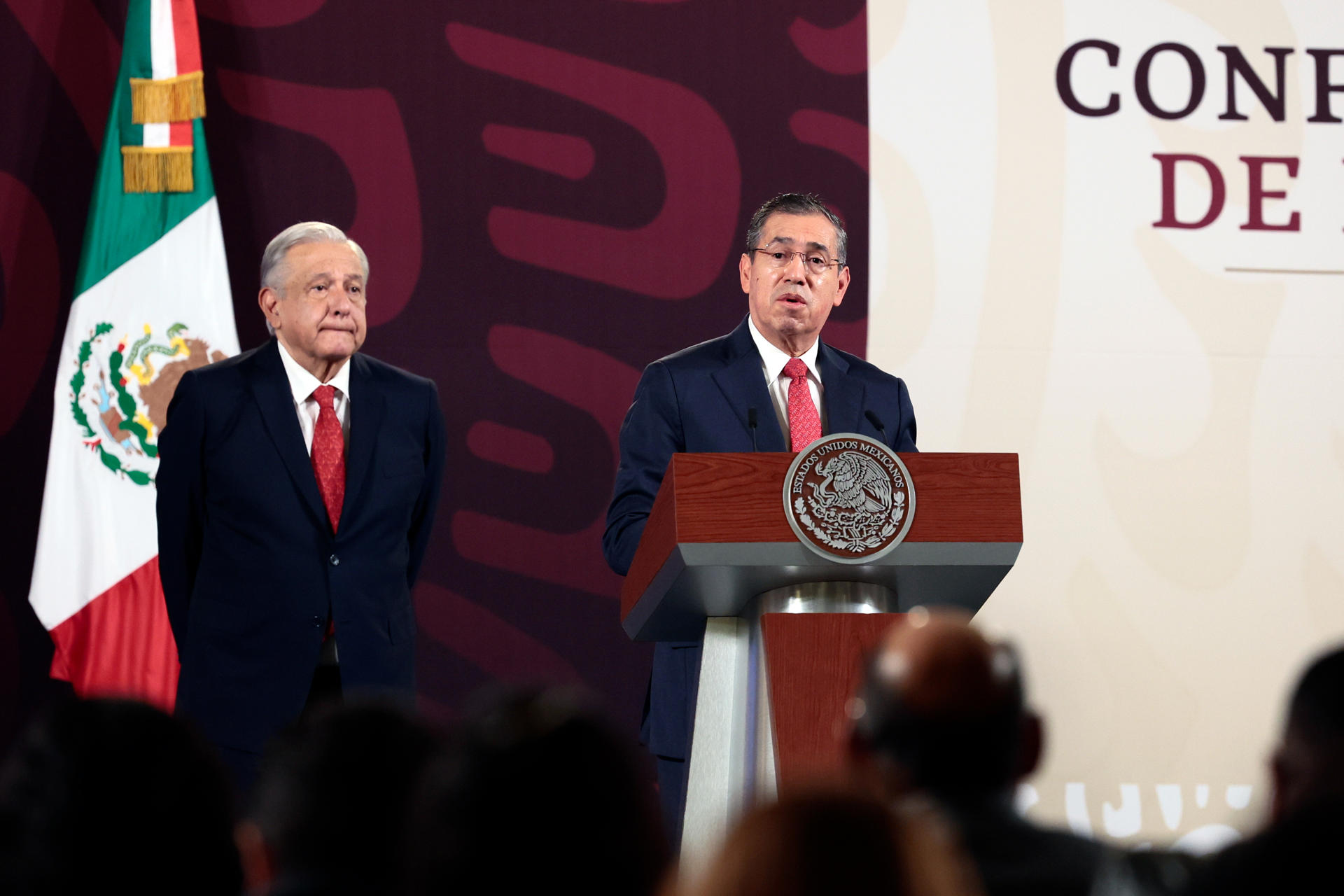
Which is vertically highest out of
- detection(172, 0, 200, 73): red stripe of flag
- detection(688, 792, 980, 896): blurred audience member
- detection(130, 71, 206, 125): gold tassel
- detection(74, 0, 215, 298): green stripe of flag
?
detection(172, 0, 200, 73): red stripe of flag

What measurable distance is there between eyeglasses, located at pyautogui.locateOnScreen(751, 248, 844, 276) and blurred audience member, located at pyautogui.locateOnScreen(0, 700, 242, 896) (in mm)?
2398

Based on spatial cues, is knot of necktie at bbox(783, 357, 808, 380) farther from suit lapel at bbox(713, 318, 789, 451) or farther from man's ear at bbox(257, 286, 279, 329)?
man's ear at bbox(257, 286, 279, 329)

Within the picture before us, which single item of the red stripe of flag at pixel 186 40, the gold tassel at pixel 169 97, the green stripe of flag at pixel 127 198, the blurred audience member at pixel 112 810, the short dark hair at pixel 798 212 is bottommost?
the blurred audience member at pixel 112 810

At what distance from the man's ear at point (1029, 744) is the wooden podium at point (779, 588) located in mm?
968

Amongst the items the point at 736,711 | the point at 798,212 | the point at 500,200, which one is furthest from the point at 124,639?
the point at 736,711

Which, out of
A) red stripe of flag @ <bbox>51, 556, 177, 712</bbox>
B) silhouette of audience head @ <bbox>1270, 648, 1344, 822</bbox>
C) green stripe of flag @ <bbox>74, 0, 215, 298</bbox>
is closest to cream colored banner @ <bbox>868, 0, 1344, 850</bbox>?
green stripe of flag @ <bbox>74, 0, 215, 298</bbox>

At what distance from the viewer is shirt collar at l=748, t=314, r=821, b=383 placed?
128 inches

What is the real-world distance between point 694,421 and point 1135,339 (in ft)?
8.05

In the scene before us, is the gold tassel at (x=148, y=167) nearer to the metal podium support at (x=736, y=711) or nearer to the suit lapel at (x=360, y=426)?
the suit lapel at (x=360, y=426)

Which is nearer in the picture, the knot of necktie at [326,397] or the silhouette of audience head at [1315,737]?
the silhouette of audience head at [1315,737]

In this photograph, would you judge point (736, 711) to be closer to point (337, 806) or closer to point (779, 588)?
point (779, 588)

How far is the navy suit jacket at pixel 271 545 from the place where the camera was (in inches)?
123

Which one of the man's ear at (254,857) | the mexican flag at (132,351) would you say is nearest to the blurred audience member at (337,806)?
the man's ear at (254,857)

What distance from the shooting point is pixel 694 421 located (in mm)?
3125
